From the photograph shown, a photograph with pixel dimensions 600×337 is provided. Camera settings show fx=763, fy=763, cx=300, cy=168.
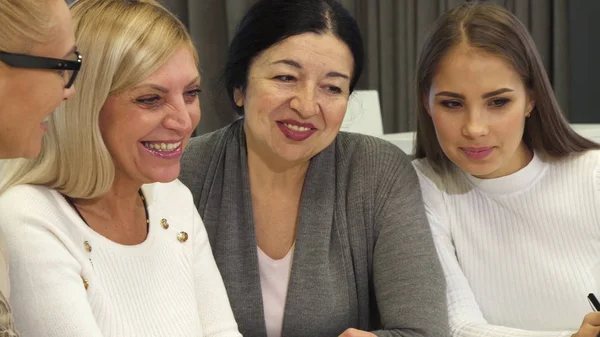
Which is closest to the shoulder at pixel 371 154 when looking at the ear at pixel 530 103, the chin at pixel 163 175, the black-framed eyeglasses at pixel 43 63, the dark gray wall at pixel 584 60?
the ear at pixel 530 103

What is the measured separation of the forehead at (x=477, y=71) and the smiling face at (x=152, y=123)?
62cm

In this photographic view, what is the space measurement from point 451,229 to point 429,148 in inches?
8.4

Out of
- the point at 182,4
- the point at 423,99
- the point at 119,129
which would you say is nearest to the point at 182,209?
the point at 119,129

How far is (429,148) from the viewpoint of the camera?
1.94 metres

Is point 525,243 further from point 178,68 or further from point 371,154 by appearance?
point 178,68

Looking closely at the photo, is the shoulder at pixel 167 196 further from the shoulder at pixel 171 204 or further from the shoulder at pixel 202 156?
the shoulder at pixel 202 156

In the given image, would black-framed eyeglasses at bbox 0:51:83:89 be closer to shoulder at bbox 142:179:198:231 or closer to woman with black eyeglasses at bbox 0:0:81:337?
woman with black eyeglasses at bbox 0:0:81:337

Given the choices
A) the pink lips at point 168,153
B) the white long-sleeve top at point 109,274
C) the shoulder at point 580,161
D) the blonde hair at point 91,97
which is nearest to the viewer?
the white long-sleeve top at point 109,274

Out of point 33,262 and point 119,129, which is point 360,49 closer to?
point 119,129

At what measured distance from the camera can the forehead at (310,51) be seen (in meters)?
1.75

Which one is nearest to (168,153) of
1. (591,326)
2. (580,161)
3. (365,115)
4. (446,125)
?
(446,125)

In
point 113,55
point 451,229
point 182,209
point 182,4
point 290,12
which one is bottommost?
point 451,229

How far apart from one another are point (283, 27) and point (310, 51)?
89 mm

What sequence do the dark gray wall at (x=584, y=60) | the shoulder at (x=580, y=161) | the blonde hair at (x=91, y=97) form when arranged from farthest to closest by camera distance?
the dark gray wall at (x=584, y=60), the shoulder at (x=580, y=161), the blonde hair at (x=91, y=97)
